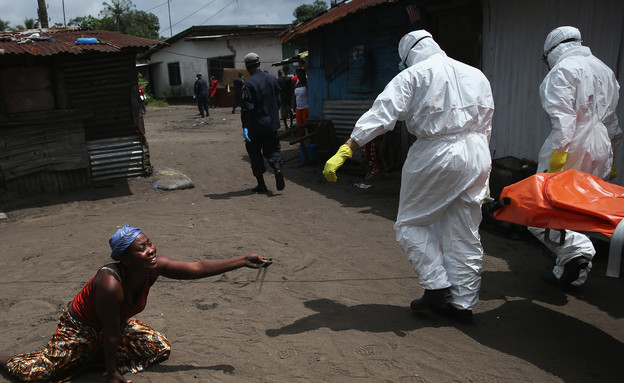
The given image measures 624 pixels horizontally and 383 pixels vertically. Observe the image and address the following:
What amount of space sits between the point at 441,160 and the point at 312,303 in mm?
1592

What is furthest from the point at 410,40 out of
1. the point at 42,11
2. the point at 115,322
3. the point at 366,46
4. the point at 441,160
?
the point at 42,11

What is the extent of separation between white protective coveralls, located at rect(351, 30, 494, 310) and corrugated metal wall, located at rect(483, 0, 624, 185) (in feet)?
9.35

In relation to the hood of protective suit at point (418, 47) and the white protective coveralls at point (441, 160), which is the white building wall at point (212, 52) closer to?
the hood of protective suit at point (418, 47)

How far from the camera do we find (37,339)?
3.62 m

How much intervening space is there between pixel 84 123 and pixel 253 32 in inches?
821

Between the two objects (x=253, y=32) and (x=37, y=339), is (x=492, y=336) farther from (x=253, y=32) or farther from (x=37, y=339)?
(x=253, y=32)

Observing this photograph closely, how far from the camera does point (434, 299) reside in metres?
3.66

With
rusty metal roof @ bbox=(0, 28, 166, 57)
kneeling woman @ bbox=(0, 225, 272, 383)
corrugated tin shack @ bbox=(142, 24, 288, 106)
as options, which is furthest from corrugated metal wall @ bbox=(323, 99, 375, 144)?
corrugated tin shack @ bbox=(142, 24, 288, 106)

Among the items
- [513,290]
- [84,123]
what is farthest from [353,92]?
[513,290]

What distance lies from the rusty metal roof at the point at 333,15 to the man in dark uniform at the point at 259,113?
6.79 feet

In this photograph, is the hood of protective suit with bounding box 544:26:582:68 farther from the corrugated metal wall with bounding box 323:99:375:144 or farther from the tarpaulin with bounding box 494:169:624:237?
the corrugated metal wall with bounding box 323:99:375:144

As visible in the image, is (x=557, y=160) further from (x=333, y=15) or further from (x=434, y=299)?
(x=333, y=15)

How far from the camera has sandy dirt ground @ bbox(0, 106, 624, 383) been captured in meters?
3.19

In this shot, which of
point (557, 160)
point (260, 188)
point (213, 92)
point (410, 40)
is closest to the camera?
point (410, 40)
